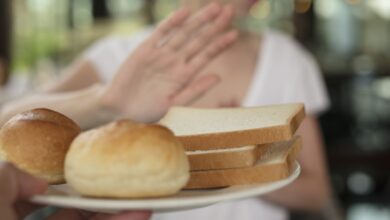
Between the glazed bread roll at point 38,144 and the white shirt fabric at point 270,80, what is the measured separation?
0.65 m

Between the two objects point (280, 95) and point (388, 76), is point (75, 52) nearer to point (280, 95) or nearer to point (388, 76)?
A: point (388, 76)

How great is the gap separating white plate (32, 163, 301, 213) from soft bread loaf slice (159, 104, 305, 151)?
7cm

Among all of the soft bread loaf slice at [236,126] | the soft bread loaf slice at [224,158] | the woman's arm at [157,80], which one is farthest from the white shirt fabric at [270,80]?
the soft bread loaf slice at [224,158]

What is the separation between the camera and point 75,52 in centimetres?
432

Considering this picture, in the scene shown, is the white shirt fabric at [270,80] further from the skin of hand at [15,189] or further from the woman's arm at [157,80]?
the skin of hand at [15,189]

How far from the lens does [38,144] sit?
1.85 ft

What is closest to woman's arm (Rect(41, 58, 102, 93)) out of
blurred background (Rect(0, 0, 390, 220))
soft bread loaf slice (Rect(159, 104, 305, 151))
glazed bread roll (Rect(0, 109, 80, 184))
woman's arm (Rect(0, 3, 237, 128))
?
woman's arm (Rect(0, 3, 237, 128))

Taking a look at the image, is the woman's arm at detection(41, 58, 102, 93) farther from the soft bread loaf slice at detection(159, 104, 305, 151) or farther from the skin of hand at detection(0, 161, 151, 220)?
the skin of hand at detection(0, 161, 151, 220)

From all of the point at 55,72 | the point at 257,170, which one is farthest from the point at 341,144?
the point at 257,170

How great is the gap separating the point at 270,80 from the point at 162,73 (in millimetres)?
516

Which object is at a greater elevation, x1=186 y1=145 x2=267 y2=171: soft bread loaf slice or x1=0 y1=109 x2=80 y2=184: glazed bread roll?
x1=0 y1=109 x2=80 y2=184: glazed bread roll

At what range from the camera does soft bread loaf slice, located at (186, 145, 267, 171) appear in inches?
22.3

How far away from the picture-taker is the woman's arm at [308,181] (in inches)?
50.3

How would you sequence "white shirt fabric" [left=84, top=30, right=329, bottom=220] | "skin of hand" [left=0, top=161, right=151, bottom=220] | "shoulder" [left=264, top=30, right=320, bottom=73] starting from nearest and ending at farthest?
"skin of hand" [left=0, top=161, right=151, bottom=220] → "white shirt fabric" [left=84, top=30, right=329, bottom=220] → "shoulder" [left=264, top=30, right=320, bottom=73]
